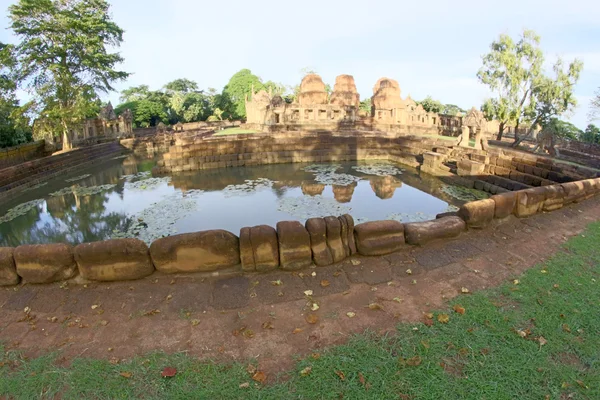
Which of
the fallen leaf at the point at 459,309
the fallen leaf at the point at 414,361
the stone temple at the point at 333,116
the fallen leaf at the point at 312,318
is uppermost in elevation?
the stone temple at the point at 333,116

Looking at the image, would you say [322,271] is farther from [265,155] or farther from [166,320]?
[265,155]

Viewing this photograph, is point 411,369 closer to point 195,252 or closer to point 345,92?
point 195,252

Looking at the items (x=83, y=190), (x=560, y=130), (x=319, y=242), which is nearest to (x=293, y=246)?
(x=319, y=242)

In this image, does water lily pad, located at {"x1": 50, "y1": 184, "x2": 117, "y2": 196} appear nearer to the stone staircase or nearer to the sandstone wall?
the stone staircase

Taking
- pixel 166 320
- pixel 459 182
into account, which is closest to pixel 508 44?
pixel 459 182

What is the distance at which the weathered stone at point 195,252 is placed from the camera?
3736 mm

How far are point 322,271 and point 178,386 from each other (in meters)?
2.00

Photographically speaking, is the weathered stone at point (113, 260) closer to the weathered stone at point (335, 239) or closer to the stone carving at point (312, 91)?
the weathered stone at point (335, 239)

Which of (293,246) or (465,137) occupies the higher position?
(465,137)

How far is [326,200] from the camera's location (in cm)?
928

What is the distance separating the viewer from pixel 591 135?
24.2 meters

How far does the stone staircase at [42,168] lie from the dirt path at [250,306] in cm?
1016

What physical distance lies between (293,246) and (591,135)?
30.2 m

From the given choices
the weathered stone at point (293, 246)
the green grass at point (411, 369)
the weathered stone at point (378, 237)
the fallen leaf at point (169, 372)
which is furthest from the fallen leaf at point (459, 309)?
the fallen leaf at point (169, 372)
